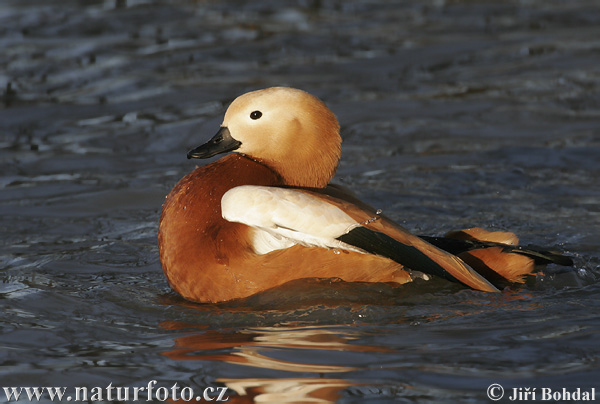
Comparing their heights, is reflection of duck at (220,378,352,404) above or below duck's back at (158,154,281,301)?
below

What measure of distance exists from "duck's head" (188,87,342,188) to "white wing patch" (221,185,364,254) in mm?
401

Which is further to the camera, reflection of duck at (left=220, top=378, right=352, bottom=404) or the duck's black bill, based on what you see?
the duck's black bill

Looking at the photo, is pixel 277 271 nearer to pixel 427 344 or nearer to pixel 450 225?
pixel 427 344

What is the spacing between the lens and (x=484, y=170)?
738 cm

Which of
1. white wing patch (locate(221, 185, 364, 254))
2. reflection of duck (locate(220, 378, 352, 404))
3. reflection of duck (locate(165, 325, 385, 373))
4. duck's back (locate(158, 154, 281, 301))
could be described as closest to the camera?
reflection of duck (locate(220, 378, 352, 404))

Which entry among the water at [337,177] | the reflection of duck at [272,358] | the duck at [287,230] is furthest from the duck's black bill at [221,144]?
the reflection of duck at [272,358]

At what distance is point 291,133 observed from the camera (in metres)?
4.76

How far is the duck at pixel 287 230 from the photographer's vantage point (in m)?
4.33

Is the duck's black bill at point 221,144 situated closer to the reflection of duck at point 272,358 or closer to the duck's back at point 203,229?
the duck's back at point 203,229

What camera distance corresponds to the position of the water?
3.97 metres

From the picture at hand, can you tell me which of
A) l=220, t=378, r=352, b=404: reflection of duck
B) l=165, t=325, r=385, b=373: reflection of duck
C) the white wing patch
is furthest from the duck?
l=220, t=378, r=352, b=404: reflection of duck

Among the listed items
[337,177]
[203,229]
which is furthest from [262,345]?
[337,177]

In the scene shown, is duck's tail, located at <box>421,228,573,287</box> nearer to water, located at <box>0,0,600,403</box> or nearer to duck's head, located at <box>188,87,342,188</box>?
water, located at <box>0,0,600,403</box>

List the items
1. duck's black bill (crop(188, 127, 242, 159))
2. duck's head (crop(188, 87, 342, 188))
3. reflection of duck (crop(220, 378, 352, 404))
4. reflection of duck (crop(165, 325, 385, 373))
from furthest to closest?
duck's black bill (crop(188, 127, 242, 159))
duck's head (crop(188, 87, 342, 188))
reflection of duck (crop(165, 325, 385, 373))
reflection of duck (crop(220, 378, 352, 404))
